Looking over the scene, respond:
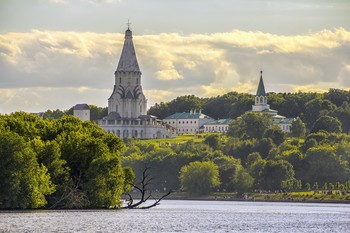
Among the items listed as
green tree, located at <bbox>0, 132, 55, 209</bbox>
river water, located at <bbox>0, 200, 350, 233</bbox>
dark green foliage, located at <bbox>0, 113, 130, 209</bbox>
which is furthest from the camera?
dark green foliage, located at <bbox>0, 113, 130, 209</bbox>

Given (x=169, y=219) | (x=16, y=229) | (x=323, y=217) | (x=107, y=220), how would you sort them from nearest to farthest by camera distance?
(x=16, y=229) < (x=107, y=220) < (x=169, y=219) < (x=323, y=217)

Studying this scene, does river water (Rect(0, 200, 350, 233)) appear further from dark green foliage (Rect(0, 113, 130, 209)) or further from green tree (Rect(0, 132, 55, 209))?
dark green foliage (Rect(0, 113, 130, 209))

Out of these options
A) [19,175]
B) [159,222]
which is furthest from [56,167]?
[159,222]

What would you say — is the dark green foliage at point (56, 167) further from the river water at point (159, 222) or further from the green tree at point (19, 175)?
the river water at point (159, 222)

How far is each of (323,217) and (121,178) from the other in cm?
2435

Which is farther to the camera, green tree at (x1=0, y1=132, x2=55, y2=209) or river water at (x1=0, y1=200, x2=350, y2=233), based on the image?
green tree at (x1=0, y1=132, x2=55, y2=209)

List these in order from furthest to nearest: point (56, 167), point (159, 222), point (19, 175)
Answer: point (56, 167) < point (19, 175) < point (159, 222)

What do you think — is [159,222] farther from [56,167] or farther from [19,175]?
[56,167]

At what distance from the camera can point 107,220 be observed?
125m

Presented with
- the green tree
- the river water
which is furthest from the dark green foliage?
the river water

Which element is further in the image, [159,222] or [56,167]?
[56,167]

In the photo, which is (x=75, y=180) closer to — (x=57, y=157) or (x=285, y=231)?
(x=57, y=157)

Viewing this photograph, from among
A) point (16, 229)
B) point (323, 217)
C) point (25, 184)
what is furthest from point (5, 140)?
point (323, 217)

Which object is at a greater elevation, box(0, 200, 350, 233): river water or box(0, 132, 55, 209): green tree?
box(0, 132, 55, 209): green tree
